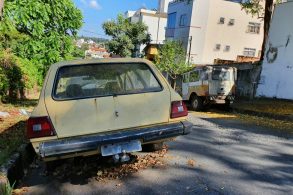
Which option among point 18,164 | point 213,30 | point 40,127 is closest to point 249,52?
point 213,30

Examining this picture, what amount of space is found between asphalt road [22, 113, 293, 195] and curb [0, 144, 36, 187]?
0.52ft

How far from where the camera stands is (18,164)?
5809mm

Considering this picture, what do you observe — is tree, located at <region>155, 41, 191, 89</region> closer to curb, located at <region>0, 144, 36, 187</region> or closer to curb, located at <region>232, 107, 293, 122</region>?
curb, located at <region>232, 107, 293, 122</region>

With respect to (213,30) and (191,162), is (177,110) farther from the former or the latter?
(213,30)

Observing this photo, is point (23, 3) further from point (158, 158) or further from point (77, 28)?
point (158, 158)

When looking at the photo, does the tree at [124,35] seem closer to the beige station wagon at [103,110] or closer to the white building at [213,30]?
the white building at [213,30]

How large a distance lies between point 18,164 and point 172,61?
27071 millimetres

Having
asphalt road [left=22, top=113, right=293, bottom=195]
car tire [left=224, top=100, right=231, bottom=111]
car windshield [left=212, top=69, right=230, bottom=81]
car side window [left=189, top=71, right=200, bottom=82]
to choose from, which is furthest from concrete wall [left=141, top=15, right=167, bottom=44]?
asphalt road [left=22, top=113, right=293, bottom=195]

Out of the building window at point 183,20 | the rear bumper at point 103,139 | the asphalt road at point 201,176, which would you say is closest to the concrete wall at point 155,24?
the building window at point 183,20

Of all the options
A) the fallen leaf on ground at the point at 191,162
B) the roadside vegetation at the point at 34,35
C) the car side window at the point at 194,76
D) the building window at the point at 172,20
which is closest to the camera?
the fallen leaf on ground at the point at 191,162

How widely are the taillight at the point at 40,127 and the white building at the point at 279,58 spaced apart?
16.9m

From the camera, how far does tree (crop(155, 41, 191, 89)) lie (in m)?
30.6

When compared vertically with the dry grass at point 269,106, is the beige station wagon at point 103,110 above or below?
above

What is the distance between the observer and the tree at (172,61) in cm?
3062
